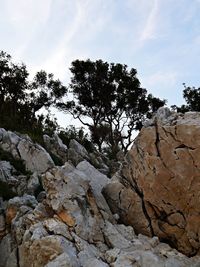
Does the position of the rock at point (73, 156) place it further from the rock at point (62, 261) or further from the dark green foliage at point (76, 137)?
the rock at point (62, 261)

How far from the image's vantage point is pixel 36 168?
56.1ft

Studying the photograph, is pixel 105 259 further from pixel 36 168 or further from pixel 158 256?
pixel 36 168

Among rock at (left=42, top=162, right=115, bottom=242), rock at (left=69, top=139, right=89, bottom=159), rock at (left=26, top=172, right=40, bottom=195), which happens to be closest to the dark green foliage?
rock at (left=69, top=139, right=89, bottom=159)

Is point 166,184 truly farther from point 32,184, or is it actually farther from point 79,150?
point 79,150

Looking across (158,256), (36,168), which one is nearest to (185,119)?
(158,256)

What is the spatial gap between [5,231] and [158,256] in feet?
13.0

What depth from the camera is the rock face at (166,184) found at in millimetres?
9547

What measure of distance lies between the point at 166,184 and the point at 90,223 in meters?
2.01

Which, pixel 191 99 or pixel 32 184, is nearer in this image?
pixel 32 184

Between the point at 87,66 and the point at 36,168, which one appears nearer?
the point at 36,168

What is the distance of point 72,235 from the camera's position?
353 inches

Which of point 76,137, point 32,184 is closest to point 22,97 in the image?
point 76,137

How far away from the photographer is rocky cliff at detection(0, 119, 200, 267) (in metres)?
8.56

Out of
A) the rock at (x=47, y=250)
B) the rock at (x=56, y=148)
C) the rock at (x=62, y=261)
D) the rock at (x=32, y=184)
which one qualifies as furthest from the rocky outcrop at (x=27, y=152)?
the rock at (x=62, y=261)
